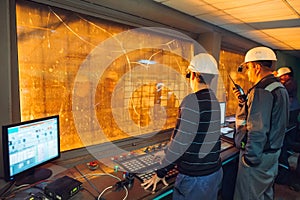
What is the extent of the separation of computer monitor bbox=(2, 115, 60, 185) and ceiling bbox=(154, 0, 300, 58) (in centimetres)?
134

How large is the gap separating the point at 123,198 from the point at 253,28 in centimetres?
245

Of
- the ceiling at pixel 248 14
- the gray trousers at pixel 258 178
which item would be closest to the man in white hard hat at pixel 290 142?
the ceiling at pixel 248 14

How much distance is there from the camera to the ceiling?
1.68 m

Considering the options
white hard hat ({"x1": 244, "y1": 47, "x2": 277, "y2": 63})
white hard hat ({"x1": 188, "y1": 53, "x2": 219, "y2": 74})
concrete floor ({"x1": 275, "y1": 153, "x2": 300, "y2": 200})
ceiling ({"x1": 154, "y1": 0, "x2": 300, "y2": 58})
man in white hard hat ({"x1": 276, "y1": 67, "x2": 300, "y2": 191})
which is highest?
ceiling ({"x1": 154, "y1": 0, "x2": 300, "y2": 58})

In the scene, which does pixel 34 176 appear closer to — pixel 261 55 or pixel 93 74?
pixel 93 74

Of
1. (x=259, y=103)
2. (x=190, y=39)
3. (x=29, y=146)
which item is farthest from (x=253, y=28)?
(x=29, y=146)

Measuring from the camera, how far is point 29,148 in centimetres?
115

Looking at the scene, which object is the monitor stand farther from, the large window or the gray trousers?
the gray trousers

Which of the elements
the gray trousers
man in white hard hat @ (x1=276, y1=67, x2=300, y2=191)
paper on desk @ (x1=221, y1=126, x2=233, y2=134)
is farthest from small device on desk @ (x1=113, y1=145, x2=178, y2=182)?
man in white hard hat @ (x1=276, y1=67, x2=300, y2=191)

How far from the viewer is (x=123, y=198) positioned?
43.6 inches

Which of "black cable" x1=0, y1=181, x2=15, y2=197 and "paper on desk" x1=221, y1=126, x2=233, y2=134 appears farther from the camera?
"paper on desk" x1=221, y1=126, x2=233, y2=134

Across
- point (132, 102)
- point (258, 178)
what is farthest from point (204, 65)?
point (258, 178)

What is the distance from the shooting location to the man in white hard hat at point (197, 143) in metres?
1.19

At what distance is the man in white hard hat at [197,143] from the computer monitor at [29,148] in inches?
26.1
